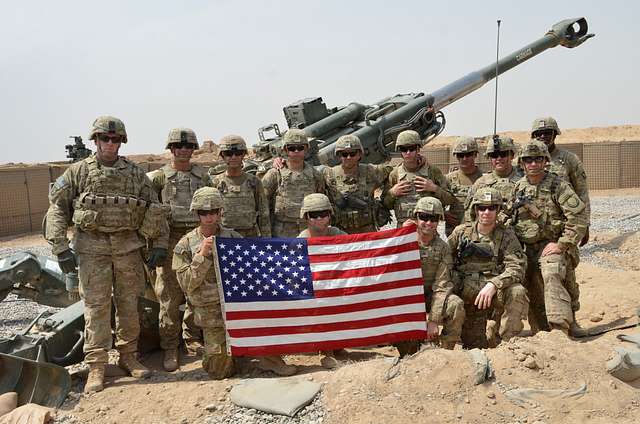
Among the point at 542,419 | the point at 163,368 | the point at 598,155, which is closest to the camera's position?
the point at 542,419

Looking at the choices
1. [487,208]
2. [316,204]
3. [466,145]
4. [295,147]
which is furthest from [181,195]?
[466,145]

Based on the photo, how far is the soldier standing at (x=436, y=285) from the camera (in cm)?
532

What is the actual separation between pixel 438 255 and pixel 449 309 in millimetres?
491

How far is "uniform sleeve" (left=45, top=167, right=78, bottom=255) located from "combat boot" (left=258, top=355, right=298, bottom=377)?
1836 millimetres

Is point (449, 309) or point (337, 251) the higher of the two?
point (337, 251)

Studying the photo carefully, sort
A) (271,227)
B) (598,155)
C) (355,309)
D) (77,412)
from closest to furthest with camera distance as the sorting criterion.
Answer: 1. (77,412)
2. (355,309)
3. (271,227)
4. (598,155)

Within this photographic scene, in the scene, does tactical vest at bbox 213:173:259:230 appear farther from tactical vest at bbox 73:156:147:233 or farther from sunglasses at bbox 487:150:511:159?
sunglasses at bbox 487:150:511:159

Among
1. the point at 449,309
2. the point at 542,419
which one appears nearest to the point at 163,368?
the point at 449,309

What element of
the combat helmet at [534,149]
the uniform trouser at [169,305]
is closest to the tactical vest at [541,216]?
the combat helmet at [534,149]

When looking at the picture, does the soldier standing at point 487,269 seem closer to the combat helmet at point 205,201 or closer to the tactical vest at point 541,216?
the tactical vest at point 541,216

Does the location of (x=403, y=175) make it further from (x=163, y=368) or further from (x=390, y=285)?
(x=163, y=368)

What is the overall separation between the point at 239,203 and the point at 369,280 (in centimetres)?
159

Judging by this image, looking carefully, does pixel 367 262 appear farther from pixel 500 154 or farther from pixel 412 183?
pixel 500 154

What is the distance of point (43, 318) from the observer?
5789 millimetres
